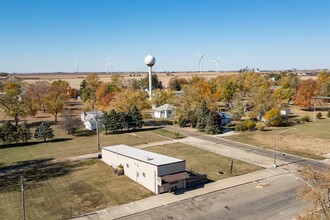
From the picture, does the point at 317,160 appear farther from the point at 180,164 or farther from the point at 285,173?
the point at 180,164

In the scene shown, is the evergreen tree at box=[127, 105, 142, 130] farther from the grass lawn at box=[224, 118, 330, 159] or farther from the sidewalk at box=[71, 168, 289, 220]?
the sidewalk at box=[71, 168, 289, 220]

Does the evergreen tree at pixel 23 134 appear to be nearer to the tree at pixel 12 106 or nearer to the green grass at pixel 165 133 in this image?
the tree at pixel 12 106

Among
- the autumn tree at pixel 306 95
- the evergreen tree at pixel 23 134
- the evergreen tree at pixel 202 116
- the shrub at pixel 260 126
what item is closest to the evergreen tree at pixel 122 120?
the evergreen tree at pixel 202 116

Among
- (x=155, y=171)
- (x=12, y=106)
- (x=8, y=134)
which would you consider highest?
(x=12, y=106)

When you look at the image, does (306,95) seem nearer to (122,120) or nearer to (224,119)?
(224,119)

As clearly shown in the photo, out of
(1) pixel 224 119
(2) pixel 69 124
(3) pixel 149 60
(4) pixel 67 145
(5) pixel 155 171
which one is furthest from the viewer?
(3) pixel 149 60

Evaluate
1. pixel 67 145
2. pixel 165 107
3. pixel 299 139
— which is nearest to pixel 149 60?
pixel 165 107

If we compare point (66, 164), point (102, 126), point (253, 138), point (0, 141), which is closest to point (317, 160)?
point (253, 138)
